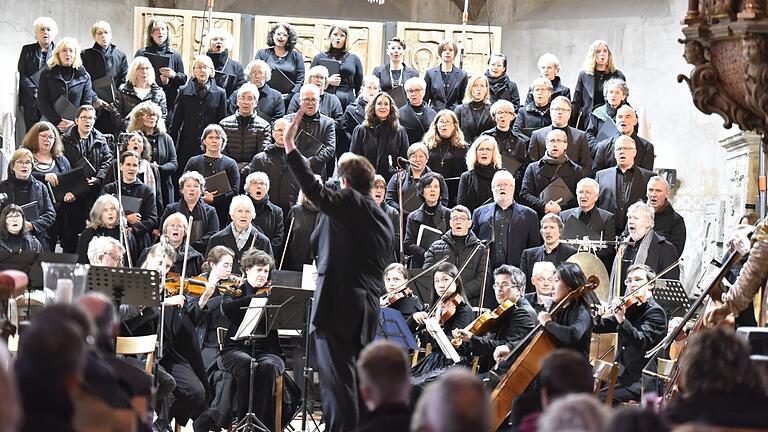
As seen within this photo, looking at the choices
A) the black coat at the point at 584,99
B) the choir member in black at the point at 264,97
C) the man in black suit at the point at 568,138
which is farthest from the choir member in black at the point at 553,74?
the choir member in black at the point at 264,97

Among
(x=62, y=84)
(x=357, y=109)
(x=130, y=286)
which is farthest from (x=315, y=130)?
(x=130, y=286)

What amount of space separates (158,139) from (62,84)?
1240 millimetres

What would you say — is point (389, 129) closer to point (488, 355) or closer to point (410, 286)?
point (410, 286)

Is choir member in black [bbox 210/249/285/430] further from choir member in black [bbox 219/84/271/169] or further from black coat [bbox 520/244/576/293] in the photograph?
choir member in black [bbox 219/84/271/169]

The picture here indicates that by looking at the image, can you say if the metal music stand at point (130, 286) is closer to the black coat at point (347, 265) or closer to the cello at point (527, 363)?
the black coat at point (347, 265)

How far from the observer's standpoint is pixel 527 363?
23.3 feet

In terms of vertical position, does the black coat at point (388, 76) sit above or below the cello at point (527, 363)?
above

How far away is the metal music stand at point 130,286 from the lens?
7.28m

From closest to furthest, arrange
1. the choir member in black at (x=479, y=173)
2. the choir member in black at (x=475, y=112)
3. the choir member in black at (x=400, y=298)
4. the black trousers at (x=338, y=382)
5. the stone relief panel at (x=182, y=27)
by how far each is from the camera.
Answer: the black trousers at (x=338, y=382) < the choir member in black at (x=400, y=298) < the choir member in black at (x=479, y=173) < the choir member in black at (x=475, y=112) < the stone relief panel at (x=182, y=27)

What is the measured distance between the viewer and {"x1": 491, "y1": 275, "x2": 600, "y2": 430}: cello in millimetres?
Result: 6984

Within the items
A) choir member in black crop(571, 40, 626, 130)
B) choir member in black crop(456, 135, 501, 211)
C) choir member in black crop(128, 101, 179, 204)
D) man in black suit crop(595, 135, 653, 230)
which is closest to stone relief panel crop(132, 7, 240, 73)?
choir member in black crop(128, 101, 179, 204)

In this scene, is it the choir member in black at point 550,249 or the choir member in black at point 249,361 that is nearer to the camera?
the choir member in black at point 249,361

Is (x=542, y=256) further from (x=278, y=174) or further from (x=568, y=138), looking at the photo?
(x=278, y=174)

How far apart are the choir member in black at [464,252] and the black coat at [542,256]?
1.21 feet
